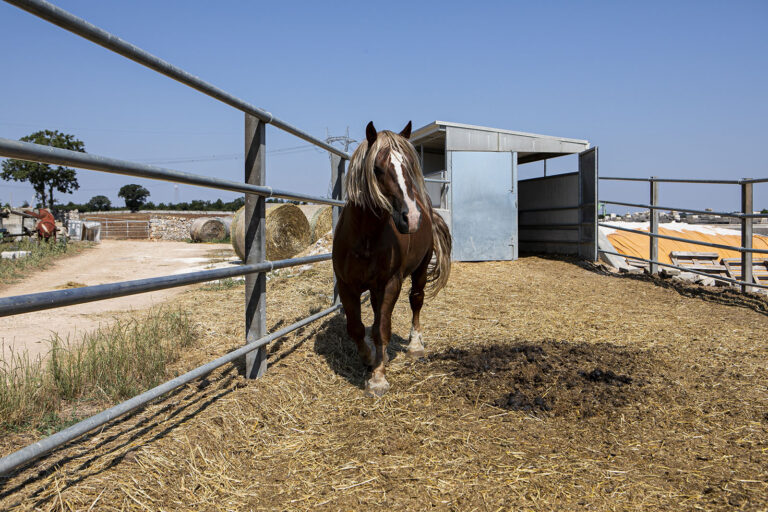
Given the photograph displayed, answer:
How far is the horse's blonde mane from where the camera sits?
2.47 meters

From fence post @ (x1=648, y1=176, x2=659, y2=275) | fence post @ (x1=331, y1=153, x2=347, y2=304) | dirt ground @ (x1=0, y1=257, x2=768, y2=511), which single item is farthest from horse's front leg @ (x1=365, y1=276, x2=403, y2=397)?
fence post @ (x1=648, y1=176, x2=659, y2=275)

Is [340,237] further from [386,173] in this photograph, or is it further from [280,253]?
[280,253]

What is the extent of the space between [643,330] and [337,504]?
11.9ft

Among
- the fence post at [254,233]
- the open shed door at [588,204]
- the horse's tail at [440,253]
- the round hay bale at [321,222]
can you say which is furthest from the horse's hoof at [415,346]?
the round hay bale at [321,222]

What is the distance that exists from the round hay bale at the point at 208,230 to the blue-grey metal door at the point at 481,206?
810 inches

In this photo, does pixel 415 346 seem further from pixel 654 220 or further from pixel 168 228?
pixel 168 228

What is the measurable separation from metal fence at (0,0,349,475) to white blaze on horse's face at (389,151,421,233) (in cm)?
76

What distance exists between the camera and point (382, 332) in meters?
2.83

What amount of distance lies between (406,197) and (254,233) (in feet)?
3.04

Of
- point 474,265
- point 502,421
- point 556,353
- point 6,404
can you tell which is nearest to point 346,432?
point 502,421

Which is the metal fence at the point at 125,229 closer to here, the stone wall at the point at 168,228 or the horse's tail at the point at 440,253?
the stone wall at the point at 168,228

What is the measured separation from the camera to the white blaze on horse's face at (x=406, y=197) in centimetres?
225

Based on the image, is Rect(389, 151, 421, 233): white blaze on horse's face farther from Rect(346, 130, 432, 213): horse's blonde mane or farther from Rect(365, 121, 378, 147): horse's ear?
Rect(365, 121, 378, 147): horse's ear

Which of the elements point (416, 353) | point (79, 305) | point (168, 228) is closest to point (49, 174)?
point (416, 353)
